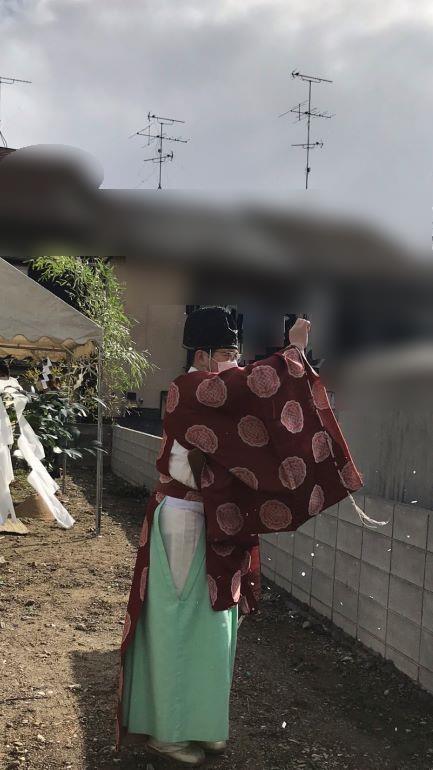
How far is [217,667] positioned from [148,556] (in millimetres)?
417

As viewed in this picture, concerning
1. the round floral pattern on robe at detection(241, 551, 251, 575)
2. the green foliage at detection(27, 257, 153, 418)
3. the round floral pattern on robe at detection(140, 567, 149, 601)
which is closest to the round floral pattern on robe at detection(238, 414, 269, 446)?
the round floral pattern on robe at detection(241, 551, 251, 575)

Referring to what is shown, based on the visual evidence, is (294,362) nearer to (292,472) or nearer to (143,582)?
(292,472)

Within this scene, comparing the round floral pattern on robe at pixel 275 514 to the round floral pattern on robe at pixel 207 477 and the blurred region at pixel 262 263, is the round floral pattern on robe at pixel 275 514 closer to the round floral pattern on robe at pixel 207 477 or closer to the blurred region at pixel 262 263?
the round floral pattern on robe at pixel 207 477

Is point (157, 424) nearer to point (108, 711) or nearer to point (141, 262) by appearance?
point (108, 711)

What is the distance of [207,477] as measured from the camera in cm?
232

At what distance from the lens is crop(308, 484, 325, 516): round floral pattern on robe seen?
2.25m

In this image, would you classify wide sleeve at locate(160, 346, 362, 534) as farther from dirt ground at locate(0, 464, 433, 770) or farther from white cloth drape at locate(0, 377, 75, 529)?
white cloth drape at locate(0, 377, 75, 529)

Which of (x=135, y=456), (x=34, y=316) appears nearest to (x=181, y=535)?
(x=34, y=316)

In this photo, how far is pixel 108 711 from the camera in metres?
2.82

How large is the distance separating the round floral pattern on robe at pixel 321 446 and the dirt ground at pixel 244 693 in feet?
3.53

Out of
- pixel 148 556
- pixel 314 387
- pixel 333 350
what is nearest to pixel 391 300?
pixel 333 350

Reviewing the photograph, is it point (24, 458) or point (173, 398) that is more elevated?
point (173, 398)

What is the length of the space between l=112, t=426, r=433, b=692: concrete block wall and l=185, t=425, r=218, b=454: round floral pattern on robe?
1.03m

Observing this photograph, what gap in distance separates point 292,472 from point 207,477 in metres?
0.28
